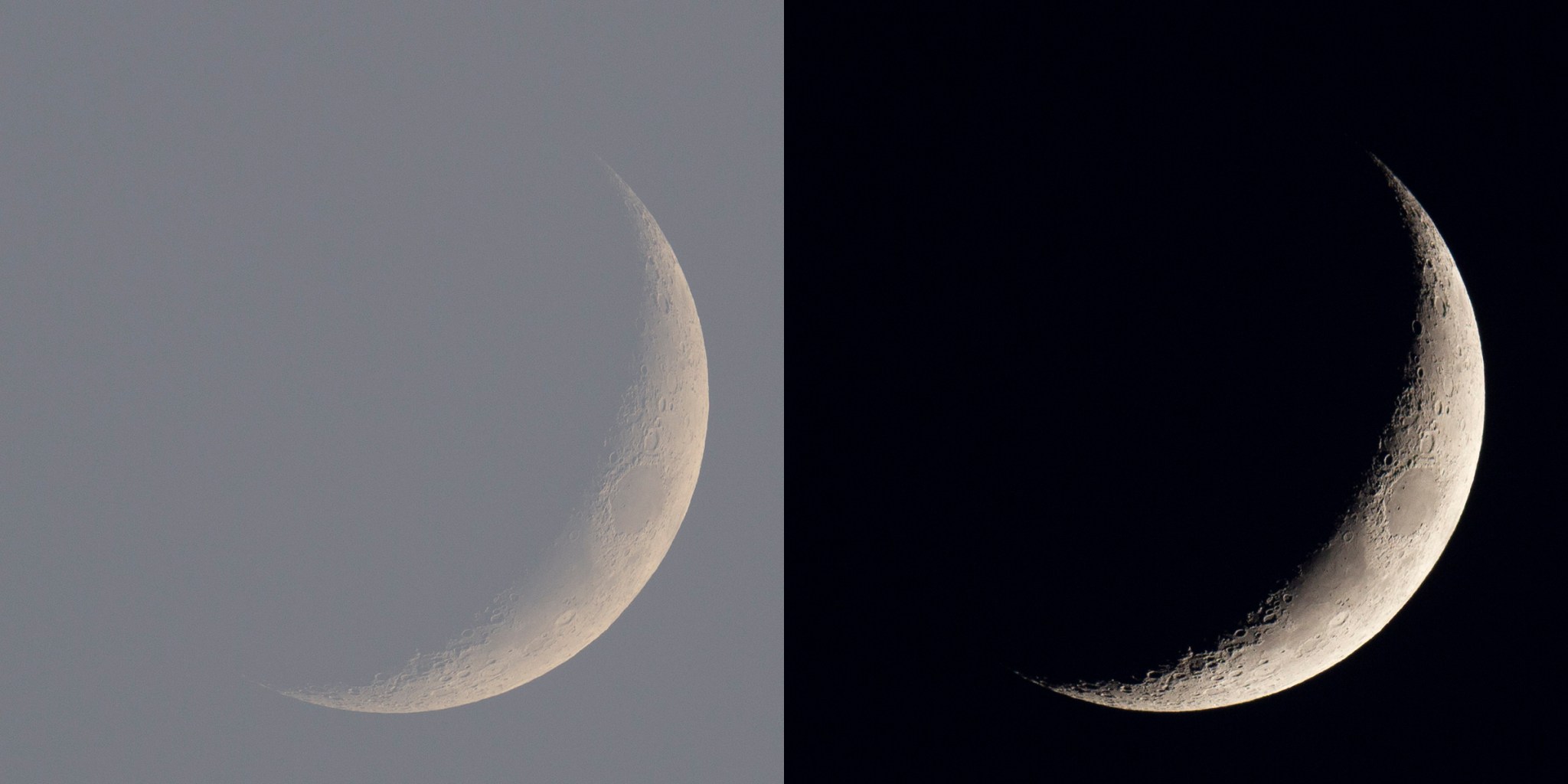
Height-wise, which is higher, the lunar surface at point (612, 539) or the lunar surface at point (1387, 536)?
the lunar surface at point (612, 539)

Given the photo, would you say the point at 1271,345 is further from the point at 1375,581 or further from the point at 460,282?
the point at 460,282

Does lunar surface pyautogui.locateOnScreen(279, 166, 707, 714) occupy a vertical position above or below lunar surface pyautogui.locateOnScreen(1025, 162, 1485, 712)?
above

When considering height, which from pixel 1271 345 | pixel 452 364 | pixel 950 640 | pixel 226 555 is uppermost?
pixel 452 364

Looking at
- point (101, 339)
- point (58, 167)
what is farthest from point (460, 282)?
point (58, 167)

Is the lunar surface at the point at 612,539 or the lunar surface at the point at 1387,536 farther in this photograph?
the lunar surface at the point at 612,539
